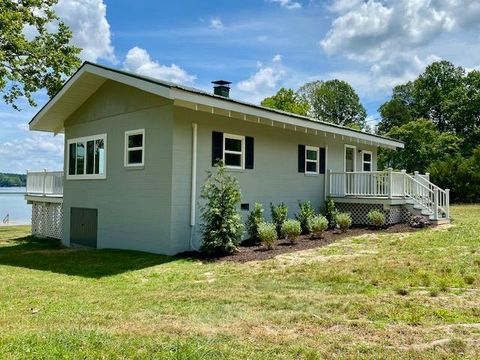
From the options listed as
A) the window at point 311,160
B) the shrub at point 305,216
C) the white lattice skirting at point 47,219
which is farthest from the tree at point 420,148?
the white lattice skirting at point 47,219

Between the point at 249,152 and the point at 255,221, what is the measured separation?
2.23 m

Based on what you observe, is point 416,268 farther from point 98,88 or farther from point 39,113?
point 39,113

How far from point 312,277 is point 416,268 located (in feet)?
6.56

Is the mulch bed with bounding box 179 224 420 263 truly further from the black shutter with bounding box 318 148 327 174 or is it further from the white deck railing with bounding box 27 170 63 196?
the white deck railing with bounding box 27 170 63 196

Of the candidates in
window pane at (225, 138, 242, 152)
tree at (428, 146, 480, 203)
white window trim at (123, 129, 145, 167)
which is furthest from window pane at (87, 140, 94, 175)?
tree at (428, 146, 480, 203)

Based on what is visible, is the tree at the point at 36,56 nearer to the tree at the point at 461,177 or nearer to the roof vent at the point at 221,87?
the roof vent at the point at 221,87

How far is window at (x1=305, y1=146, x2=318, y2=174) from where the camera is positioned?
1611cm

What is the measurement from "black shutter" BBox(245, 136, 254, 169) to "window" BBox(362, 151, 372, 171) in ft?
26.2

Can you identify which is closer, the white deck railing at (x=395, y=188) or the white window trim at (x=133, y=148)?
the white window trim at (x=133, y=148)

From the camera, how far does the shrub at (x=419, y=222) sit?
572 inches

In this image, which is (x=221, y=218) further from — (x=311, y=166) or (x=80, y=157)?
(x=80, y=157)

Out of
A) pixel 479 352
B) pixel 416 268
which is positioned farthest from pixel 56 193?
pixel 479 352

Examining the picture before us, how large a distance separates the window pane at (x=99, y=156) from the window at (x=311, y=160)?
6.95 m

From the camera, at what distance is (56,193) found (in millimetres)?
17016
